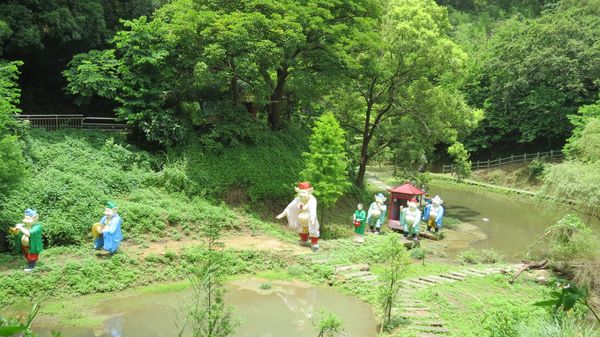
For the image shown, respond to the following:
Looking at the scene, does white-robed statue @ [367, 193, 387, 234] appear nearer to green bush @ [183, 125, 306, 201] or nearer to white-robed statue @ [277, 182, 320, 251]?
green bush @ [183, 125, 306, 201]

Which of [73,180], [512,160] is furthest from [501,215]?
[73,180]

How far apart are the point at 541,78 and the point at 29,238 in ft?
136

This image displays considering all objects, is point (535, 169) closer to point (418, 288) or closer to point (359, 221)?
point (359, 221)

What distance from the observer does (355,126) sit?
90.7 ft

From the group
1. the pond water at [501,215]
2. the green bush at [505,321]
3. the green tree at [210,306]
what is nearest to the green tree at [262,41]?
the pond water at [501,215]

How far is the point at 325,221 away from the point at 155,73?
940 cm

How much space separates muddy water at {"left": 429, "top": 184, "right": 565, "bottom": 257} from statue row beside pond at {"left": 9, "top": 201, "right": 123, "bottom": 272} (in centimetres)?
1493

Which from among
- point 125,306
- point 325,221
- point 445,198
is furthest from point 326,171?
point 445,198

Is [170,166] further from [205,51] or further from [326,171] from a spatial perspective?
[326,171]

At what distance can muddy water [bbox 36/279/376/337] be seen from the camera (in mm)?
10562

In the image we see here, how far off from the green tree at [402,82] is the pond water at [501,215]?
5.12 metres

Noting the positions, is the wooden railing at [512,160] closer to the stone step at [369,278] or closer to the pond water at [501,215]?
the pond water at [501,215]

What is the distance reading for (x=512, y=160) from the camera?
45906 mm

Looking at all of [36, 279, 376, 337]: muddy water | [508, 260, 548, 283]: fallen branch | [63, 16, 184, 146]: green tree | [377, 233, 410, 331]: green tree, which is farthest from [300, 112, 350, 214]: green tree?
[377, 233, 410, 331]: green tree
